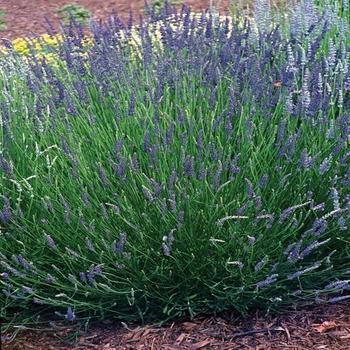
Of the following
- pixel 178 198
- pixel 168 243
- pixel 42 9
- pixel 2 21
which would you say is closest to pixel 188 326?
pixel 168 243

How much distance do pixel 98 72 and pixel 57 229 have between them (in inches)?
39.2

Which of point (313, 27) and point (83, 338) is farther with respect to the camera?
point (313, 27)

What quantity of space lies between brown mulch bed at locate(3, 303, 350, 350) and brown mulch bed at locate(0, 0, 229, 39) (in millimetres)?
4760

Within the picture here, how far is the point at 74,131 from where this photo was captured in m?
3.28

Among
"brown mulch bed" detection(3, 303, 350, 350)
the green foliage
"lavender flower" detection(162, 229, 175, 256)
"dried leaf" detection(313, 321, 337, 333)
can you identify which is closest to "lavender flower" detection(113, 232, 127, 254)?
"lavender flower" detection(162, 229, 175, 256)

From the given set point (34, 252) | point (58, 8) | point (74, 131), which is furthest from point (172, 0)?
point (34, 252)

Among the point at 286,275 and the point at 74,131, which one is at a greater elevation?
the point at 74,131

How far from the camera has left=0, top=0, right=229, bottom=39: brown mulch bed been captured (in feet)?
23.8

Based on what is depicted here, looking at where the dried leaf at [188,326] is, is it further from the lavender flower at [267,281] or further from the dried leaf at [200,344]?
the lavender flower at [267,281]

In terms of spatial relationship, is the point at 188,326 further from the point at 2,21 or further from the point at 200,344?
the point at 2,21

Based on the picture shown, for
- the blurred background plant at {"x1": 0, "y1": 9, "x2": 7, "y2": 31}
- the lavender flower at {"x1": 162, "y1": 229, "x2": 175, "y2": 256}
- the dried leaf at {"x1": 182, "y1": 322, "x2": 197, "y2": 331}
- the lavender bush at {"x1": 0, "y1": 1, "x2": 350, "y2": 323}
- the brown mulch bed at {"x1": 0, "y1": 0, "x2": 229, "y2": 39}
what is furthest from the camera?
the blurred background plant at {"x1": 0, "y1": 9, "x2": 7, "y2": 31}

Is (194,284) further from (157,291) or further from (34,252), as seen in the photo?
(34,252)

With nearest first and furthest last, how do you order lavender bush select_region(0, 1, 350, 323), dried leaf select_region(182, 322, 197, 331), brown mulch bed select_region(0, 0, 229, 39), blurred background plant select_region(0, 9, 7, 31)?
1. lavender bush select_region(0, 1, 350, 323)
2. dried leaf select_region(182, 322, 197, 331)
3. brown mulch bed select_region(0, 0, 229, 39)
4. blurred background plant select_region(0, 9, 7, 31)

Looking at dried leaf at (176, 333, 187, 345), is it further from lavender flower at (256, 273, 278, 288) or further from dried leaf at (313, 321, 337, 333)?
dried leaf at (313, 321, 337, 333)
